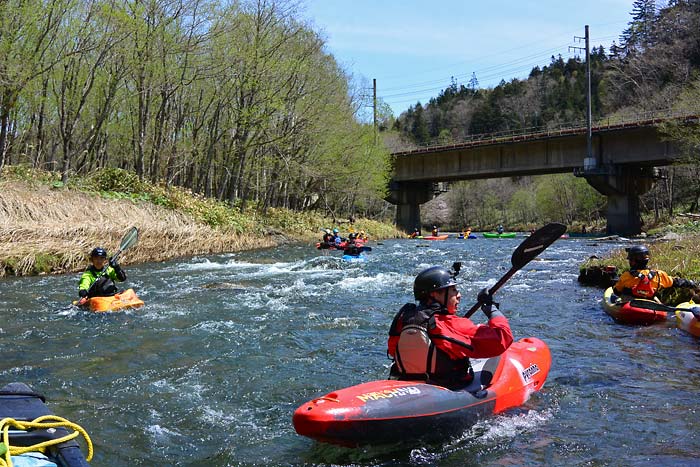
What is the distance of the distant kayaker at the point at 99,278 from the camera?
9.62 meters

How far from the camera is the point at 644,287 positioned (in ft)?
29.5

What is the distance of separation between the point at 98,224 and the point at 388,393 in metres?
13.4

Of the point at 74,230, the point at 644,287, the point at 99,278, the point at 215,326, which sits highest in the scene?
the point at 74,230

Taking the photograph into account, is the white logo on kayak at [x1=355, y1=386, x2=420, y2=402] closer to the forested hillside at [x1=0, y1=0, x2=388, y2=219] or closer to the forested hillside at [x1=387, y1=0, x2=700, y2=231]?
the forested hillside at [x1=0, y1=0, x2=388, y2=219]

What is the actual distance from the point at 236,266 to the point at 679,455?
43.3 feet

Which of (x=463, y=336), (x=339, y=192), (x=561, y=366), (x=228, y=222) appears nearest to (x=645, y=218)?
(x=339, y=192)

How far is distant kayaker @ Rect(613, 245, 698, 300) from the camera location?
29.5ft

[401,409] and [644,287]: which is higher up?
[644,287]

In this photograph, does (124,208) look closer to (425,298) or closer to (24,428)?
(425,298)

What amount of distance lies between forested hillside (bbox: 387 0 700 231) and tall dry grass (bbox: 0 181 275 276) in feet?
66.9

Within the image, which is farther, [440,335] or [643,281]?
[643,281]

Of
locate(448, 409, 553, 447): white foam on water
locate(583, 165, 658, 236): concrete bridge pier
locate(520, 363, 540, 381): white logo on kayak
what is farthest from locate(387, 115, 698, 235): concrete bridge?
locate(448, 409, 553, 447): white foam on water

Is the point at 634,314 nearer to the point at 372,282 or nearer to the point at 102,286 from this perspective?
the point at 372,282

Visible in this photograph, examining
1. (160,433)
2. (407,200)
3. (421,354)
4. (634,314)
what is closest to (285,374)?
(160,433)
